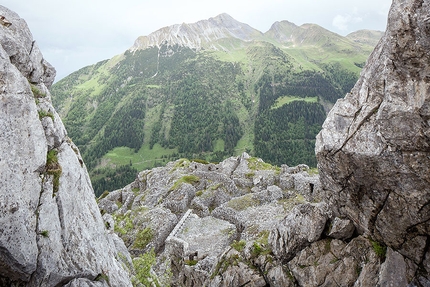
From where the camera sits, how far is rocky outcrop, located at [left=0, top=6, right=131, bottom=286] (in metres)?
12.3

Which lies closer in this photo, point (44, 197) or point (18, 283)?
point (18, 283)

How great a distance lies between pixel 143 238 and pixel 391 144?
36939mm

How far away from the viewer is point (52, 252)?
1362 centimetres

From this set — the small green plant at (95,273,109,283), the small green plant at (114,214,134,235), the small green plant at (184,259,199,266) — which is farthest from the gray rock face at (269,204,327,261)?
the small green plant at (114,214,134,235)

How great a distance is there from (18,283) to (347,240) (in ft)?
69.6

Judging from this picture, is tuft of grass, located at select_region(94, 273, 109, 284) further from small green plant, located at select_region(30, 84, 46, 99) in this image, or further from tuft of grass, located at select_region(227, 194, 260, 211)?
tuft of grass, located at select_region(227, 194, 260, 211)

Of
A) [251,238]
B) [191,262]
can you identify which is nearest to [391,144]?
[251,238]

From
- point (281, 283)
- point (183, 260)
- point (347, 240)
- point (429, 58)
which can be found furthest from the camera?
point (183, 260)

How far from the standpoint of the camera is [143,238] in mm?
40812

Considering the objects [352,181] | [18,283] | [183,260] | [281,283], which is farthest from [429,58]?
[183,260]

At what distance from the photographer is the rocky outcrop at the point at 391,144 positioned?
40.0 ft

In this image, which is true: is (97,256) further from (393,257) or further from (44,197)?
(393,257)

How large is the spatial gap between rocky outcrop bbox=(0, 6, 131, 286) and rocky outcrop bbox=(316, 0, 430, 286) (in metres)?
15.8

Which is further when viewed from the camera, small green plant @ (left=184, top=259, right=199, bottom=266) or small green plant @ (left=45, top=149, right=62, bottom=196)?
small green plant @ (left=184, top=259, right=199, bottom=266)
